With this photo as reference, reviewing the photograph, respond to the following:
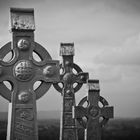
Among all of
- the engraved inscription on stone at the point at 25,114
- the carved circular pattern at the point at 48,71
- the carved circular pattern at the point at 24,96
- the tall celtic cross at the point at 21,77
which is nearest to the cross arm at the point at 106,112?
the carved circular pattern at the point at 48,71

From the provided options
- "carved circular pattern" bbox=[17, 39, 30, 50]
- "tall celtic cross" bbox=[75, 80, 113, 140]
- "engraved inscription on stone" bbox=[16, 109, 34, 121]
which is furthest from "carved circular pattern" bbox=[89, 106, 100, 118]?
"carved circular pattern" bbox=[17, 39, 30, 50]

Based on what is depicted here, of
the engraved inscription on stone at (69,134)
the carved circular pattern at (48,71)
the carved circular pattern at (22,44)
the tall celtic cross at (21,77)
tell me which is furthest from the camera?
the engraved inscription on stone at (69,134)

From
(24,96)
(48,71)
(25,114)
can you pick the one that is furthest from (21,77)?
(25,114)

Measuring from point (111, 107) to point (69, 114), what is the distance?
260 cm

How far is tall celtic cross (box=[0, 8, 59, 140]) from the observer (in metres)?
9.77

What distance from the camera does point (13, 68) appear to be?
388 inches

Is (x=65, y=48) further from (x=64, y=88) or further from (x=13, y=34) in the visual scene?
(x=13, y=34)

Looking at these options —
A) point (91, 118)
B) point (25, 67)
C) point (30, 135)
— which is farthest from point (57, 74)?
point (91, 118)

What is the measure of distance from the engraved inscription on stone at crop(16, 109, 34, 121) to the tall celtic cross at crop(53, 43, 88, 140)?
539 cm

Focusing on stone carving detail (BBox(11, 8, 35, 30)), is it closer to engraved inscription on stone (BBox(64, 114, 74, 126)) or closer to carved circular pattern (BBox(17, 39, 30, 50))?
carved circular pattern (BBox(17, 39, 30, 50))

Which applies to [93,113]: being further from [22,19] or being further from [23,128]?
[22,19]

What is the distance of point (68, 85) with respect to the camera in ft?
51.0

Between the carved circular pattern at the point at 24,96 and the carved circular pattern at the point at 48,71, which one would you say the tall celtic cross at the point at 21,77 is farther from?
the carved circular pattern at the point at 48,71

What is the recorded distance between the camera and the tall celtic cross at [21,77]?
32.0 feet
